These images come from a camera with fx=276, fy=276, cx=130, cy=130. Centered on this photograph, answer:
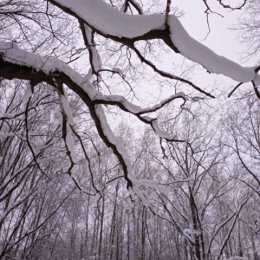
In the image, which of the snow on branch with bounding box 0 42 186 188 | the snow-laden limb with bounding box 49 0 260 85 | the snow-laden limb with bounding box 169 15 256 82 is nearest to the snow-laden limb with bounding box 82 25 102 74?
the snow on branch with bounding box 0 42 186 188

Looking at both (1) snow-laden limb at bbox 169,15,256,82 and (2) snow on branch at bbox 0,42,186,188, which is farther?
(2) snow on branch at bbox 0,42,186,188

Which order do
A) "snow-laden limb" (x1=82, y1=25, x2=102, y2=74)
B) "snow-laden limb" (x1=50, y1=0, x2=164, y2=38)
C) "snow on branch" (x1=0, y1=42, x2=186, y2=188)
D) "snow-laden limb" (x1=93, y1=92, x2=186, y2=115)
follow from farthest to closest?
"snow-laden limb" (x1=82, y1=25, x2=102, y2=74), "snow-laden limb" (x1=93, y1=92, x2=186, y2=115), "snow on branch" (x1=0, y1=42, x2=186, y2=188), "snow-laden limb" (x1=50, y1=0, x2=164, y2=38)

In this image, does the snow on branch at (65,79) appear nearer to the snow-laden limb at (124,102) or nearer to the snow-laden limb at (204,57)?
the snow-laden limb at (124,102)

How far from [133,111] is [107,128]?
35 cm

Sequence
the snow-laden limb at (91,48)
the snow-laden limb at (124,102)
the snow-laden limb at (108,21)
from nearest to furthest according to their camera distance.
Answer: the snow-laden limb at (108,21) → the snow-laden limb at (124,102) → the snow-laden limb at (91,48)

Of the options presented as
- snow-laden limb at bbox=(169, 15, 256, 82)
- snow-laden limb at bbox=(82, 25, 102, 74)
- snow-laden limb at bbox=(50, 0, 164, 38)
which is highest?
snow-laden limb at bbox=(82, 25, 102, 74)

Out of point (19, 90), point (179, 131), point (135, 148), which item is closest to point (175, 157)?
point (179, 131)

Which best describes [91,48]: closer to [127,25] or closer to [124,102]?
[124,102]

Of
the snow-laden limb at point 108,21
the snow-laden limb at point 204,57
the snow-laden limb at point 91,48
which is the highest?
the snow-laden limb at point 91,48

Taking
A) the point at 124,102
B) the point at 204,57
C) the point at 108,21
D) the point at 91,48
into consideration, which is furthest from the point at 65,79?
the point at 204,57

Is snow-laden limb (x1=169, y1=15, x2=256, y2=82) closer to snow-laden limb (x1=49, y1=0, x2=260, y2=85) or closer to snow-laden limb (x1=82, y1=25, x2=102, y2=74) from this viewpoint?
snow-laden limb (x1=49, y1=0, x2=260, y2=85)

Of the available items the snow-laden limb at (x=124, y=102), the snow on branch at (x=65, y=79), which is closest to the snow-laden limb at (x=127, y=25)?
the snow on branch at (x=65, y=79)

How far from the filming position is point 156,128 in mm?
3242

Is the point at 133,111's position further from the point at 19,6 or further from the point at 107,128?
the point at 19,6
